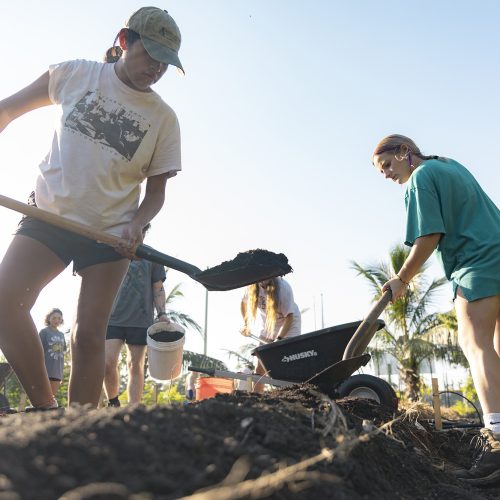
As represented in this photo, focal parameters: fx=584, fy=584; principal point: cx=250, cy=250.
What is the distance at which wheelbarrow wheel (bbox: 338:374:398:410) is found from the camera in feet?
14.8

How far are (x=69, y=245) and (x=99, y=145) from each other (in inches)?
19.5

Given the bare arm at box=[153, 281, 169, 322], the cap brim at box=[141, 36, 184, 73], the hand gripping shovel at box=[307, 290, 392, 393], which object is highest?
the cap brim at box=[141, 36, 184, 73]

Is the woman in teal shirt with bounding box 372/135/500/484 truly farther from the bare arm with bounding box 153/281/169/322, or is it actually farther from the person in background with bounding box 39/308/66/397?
the person in background with bounding box 39/308/66/397

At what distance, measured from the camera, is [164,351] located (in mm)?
5148

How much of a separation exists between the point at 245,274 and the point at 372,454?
Result: 6.37 feet

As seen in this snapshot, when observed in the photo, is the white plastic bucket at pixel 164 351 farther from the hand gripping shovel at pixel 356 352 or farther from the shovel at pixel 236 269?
the shovel at pixel 236 269

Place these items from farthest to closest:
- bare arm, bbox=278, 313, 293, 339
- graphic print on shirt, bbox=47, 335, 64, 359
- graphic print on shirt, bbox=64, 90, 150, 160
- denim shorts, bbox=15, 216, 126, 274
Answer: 1. graphic print on shirt, bbox=47, 335, 64, 359
2. bare arm, bbox=278, 313, 293, 339
3. graphic print on shirt, bbox=64, 90, 150, 160
4. denim shorts, bbox=15, 216, 126, 274

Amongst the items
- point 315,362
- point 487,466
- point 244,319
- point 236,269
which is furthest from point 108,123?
point 244,319

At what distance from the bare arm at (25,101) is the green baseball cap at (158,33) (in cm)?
52

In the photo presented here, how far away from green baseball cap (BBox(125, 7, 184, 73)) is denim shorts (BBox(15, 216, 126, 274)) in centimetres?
92

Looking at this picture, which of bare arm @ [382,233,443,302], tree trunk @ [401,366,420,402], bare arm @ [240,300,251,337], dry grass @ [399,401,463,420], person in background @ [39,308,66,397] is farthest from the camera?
tree trunk @ [401,366,420,402]

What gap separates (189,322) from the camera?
20.3m

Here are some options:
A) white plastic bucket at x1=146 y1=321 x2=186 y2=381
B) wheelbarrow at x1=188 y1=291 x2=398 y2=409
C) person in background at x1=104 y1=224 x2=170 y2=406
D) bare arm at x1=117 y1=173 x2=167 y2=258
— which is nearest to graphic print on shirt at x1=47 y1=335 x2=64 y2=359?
person in background at x1=104 y1=224 x2=170 y2=406

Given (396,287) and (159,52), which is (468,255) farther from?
(159,52)
